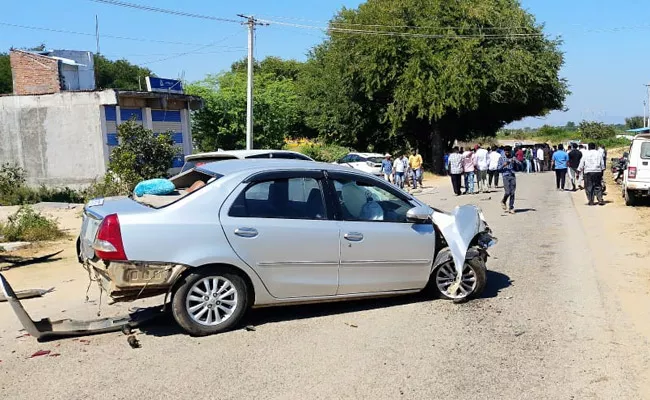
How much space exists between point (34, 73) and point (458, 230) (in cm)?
2196

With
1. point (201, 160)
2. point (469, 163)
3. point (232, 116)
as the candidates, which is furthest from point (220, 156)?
point (232, 116)

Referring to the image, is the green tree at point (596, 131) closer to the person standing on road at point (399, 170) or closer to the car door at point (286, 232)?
the person standing on road at point (399, 170)

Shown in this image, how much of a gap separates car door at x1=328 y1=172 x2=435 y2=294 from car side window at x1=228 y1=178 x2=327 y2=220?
0.22 m

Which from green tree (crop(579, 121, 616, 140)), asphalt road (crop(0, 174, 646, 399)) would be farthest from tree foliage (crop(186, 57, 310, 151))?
green tree (crop(579, 121, 616, 140))

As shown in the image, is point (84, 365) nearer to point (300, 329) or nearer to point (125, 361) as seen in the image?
point (125, 361)

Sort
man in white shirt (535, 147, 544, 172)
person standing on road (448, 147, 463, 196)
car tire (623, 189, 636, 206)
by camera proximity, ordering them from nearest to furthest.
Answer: car tire (623, 189, 636, 206) → person standing on road (448, 147, 463, 196) → man in white shirt (535, 147, 544, 172)

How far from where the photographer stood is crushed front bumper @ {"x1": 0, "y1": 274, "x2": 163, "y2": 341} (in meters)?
5.44

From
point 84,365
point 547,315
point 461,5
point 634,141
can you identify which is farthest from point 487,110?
point 84,365

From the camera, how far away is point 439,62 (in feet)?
109

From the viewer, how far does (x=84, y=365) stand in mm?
4996

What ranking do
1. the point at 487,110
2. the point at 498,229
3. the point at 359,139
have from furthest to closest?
the point at 359,139, the point at 487,110, the point at 498,229

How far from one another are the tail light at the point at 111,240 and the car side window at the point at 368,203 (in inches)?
83.1

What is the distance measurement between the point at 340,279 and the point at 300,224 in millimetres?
708

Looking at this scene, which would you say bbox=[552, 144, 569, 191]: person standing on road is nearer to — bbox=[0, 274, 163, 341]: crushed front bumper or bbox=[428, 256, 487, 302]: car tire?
bbox=[428, 256, 487, 302]: car tire
